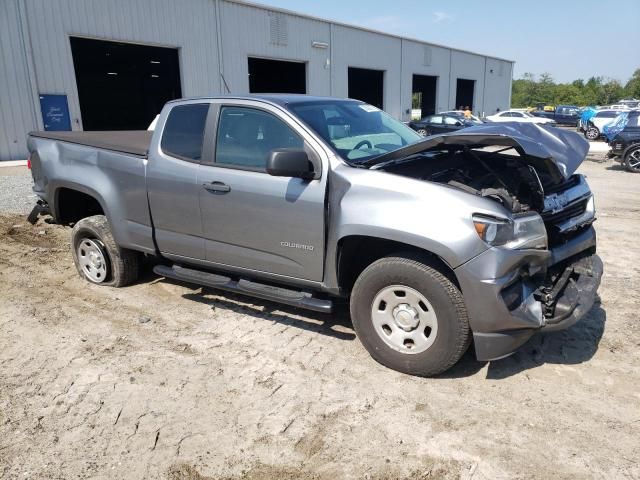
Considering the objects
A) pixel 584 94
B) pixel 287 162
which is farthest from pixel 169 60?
pixel 584 94

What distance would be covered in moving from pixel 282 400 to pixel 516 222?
1.87 meters

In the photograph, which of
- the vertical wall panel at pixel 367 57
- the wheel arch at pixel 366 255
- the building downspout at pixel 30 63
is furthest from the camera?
the vertical wall panel at pixel 367 57

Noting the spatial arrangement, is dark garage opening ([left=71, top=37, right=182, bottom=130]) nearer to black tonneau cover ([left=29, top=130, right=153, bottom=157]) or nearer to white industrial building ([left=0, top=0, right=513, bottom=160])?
white industrial building ([left=0, top=0, right=513, bottom=160])

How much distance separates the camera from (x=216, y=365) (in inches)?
149

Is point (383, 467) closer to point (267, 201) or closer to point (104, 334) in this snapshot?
point (267, 201)

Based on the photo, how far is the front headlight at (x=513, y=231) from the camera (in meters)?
3.11

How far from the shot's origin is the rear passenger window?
4.44 metres

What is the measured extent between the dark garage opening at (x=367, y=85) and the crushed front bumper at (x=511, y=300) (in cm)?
3055

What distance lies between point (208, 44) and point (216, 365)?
818 inches

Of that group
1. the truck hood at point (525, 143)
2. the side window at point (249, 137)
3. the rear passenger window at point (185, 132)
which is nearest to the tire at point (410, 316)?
the truck hood at point (525, 143)

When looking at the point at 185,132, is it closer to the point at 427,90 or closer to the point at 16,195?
the point at 16,195

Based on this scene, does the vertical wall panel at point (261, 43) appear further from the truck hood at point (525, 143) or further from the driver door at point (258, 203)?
the truck hood at point (525, 143)

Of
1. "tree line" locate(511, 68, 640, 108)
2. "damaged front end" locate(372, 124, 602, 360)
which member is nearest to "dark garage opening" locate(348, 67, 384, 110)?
"damaged front end" locate(372, 124, 602, 360)

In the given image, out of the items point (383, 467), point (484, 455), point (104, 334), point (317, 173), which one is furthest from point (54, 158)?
point (484, 455)
